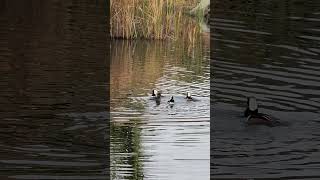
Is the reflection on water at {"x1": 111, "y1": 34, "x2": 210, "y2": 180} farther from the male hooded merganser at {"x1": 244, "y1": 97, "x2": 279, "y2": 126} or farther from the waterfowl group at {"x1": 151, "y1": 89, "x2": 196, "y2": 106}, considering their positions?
the male hooded merganser at {"x1": 244, "y1": 97, "x2": 279, "y2": 126}

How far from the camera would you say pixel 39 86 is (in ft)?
28.8

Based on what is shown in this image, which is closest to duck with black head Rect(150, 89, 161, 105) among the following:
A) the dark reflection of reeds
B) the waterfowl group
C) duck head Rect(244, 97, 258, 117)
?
the waterfowl group

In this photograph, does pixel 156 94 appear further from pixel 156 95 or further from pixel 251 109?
pixel 251 109

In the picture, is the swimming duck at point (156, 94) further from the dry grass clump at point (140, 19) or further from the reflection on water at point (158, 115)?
the dry grass clump at point (140, 19)

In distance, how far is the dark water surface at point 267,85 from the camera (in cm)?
596

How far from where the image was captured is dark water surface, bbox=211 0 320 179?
5.96 m

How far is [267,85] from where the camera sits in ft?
29.4

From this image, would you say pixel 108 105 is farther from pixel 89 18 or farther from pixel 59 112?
pixel 89 18

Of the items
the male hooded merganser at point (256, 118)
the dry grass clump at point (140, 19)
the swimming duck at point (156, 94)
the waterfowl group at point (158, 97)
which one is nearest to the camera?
the male hooded merganser at point (256, 118)

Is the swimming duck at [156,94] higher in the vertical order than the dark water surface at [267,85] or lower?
lower

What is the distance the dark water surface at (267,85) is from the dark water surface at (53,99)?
1050mm

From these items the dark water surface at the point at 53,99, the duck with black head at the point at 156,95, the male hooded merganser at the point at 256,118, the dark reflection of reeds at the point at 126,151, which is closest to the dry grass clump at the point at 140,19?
the dark water surface at the point at 53,99

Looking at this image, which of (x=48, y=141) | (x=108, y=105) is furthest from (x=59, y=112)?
(x=48, y=141)

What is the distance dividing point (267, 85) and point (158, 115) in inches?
65.8
